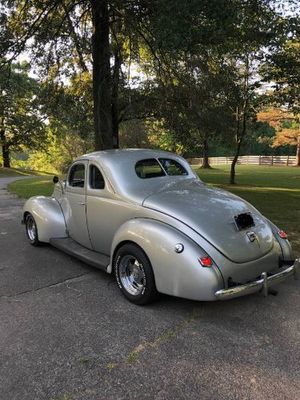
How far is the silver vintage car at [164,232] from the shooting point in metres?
4.07

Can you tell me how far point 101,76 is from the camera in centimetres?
1180

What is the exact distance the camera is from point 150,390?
9.82 feet

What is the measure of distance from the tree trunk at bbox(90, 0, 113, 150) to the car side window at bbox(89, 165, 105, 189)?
6.59m

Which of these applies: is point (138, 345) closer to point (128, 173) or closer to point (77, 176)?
point (128, 173)

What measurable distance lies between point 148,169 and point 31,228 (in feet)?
9.23

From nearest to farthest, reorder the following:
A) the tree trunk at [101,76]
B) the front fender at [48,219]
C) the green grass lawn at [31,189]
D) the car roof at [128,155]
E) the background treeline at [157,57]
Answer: the car roof at [128,155] < the front fender at [48,219] < the background treeline at [157,57] < the tree trunk at [101,76] < the green grass lawn at [31,189]

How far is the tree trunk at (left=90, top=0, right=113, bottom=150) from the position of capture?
11477 millimetres

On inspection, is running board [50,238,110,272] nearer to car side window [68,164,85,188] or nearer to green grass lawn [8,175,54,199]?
car side window [68,164,85,188]

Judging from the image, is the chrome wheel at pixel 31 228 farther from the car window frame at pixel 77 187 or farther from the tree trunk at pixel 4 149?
the tree trunk at pixel 4 149

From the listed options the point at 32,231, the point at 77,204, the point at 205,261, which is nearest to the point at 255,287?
the point at 205,261

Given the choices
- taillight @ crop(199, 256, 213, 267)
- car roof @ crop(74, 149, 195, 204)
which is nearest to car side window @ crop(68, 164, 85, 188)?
car roof @ crop(74, 149, 195, 204)

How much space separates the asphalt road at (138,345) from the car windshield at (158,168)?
5.11ft

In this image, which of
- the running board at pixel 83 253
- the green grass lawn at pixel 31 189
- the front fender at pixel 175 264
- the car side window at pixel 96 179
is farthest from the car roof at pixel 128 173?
the green grass lawn at pixel 31 189

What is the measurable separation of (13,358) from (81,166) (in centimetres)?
325
